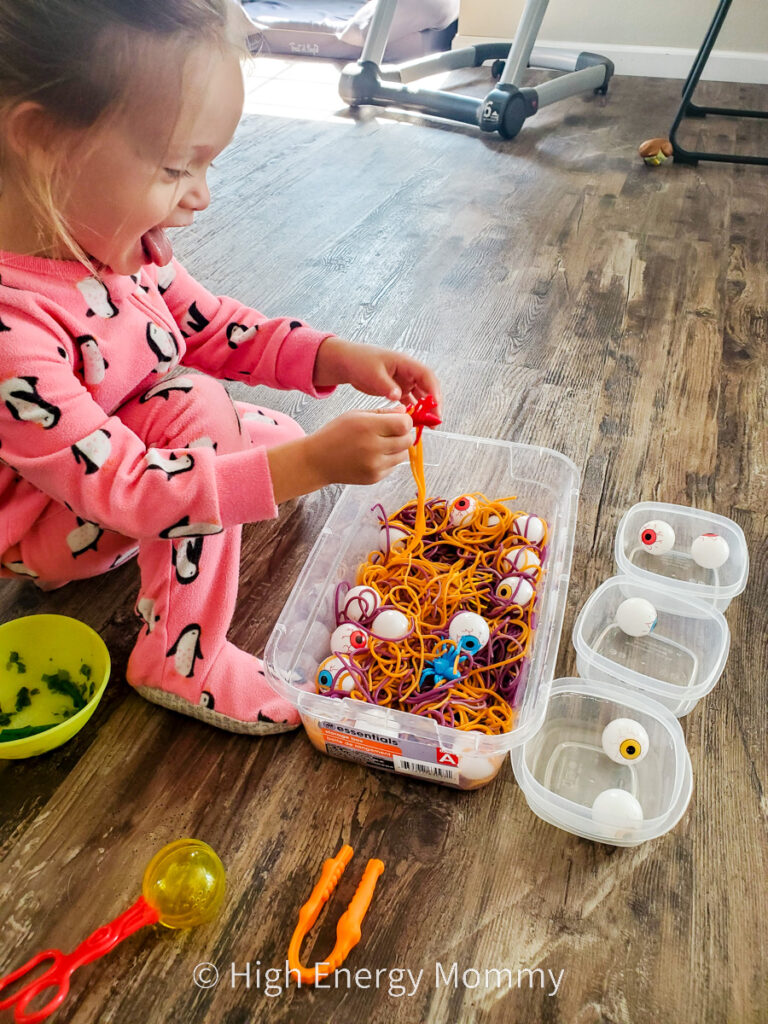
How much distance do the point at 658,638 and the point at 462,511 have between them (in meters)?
0.28

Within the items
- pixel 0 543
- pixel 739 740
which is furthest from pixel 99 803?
pixel 739 740

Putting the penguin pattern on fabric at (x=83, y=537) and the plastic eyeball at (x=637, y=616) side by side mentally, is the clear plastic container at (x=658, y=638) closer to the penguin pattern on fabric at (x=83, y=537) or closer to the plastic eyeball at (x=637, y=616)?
the plastic eyeball at (x=637, y=616)

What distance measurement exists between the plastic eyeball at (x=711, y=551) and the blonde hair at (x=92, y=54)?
30.4 inches

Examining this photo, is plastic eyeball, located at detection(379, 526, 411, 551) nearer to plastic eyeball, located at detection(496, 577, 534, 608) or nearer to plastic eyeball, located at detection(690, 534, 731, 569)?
plastic eyeball, located at detection(496, 577, 534, 608)

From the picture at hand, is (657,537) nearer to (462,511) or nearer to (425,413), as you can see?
(462,511)

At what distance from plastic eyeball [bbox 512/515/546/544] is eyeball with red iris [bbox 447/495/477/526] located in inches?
2.2

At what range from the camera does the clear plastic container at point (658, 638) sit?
2.93 ft

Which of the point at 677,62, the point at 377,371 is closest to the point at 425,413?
the point at 377,371

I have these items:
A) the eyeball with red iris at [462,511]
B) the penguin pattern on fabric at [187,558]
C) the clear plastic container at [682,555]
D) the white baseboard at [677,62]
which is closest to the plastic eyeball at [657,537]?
the clear plastic container at [682,555]

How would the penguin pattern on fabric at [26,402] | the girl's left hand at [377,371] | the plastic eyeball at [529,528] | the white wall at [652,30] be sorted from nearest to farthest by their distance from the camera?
the penguin pattern on fabric at [26,402] → the girl's left hand at [377,371] → the plastic eyeball at [529,528] → the white wall at [652,30]

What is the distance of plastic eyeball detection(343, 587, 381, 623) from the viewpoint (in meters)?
0.90

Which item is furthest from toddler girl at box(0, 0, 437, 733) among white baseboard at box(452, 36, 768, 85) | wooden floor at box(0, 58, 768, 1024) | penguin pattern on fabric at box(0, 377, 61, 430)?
white baseboard at box(452, 36, 768, 85)

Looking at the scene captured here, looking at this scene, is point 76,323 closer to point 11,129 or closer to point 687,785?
point 11,129

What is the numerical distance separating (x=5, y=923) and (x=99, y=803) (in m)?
0.13
